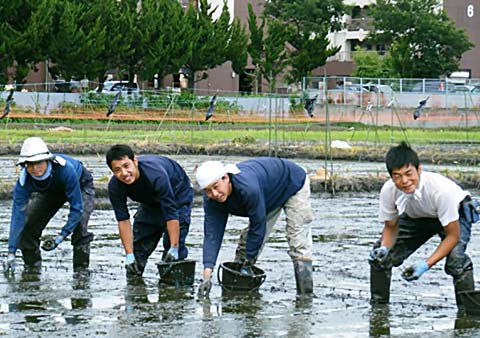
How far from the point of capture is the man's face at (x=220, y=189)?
805 centimetres

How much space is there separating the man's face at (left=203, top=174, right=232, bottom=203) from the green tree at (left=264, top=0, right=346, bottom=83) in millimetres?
45101

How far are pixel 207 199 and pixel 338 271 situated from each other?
2.57 meters

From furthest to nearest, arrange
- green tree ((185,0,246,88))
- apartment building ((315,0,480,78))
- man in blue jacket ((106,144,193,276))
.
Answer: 1. apartment building ((315,0,480,78))
2. green tree ((185,0,246,88))
3. man in blue jacket ((106,144,193,276))

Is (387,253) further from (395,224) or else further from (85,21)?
(85,21)

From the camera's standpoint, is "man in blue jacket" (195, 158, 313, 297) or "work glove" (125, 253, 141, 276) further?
"work glove" (125, 253, 141, 276)

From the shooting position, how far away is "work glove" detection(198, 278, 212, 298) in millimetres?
8766

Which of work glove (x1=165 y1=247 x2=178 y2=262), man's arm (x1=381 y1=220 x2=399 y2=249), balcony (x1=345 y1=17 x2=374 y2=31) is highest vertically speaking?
balcony (x1=345 y1=17 x2=374 y2=31)

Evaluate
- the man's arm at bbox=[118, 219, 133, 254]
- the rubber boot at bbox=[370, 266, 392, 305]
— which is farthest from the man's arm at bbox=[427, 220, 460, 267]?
the man's arm at bbox=[118, 219, 133, 254]

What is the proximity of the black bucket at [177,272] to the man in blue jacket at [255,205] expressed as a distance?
44cm

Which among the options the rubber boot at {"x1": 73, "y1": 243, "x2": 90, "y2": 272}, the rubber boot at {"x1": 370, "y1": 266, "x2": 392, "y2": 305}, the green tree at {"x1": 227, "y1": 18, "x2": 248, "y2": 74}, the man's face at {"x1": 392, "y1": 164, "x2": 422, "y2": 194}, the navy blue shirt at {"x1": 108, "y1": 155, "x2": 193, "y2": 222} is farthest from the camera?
the green tree at {"x1": 227, "y1": 18, "x2": 248, "y2": 74}

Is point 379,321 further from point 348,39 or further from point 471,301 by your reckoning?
point 348,39

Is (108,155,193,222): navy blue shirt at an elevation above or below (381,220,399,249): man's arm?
above

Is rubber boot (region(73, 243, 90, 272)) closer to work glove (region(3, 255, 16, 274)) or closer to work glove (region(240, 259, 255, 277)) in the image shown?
work glove (region(3, 255, 16, 274))

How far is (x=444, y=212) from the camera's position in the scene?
310 inches
